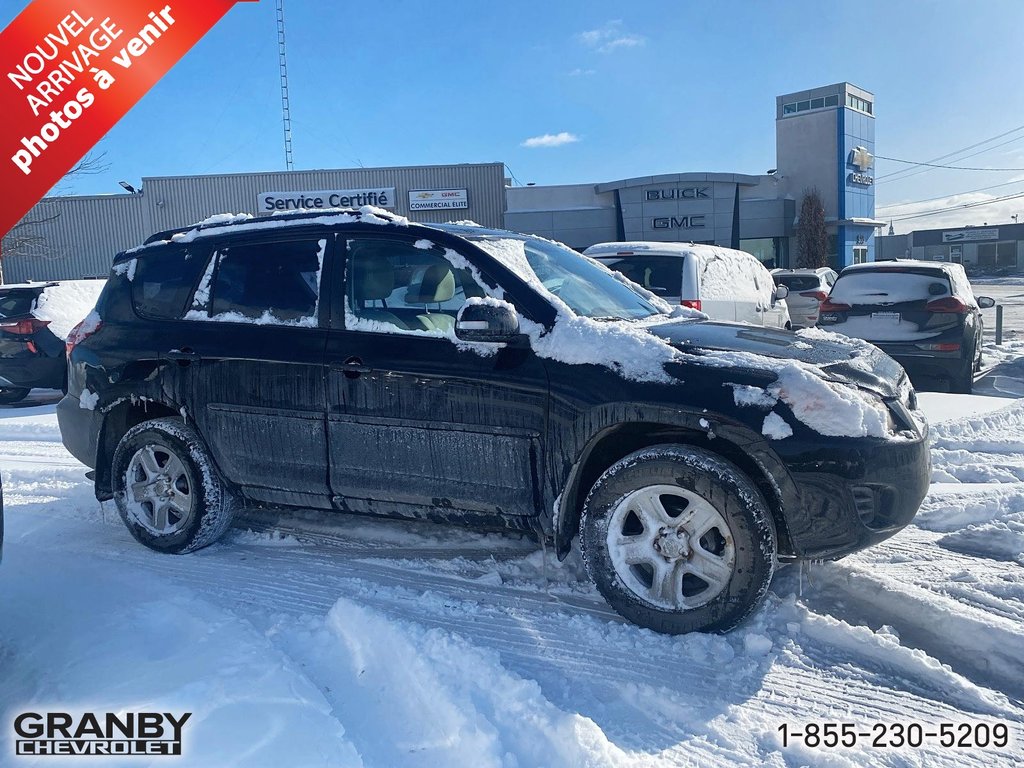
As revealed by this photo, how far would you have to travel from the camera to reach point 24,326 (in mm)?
9742

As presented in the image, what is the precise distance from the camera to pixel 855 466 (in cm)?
306

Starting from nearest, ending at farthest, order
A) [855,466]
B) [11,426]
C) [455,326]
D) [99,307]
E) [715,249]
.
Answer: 1. [855,466]
2. [455,326]
3. [99,307]
4. [11,426]
5. [715,249]

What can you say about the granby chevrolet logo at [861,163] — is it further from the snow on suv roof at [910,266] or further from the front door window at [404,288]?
the front door window at [404,288]

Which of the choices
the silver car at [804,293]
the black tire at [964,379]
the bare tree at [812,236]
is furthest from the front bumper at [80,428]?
the bare tree at [812,236]

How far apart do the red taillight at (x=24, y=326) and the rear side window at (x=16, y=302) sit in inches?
7.4

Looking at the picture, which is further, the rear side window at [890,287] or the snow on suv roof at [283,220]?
the rear side window at [890,287]

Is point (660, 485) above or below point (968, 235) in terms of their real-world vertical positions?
below

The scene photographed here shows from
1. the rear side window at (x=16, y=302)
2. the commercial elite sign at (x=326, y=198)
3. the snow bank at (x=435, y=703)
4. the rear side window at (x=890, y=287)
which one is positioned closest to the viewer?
the snow bank at (x=435, y=703)

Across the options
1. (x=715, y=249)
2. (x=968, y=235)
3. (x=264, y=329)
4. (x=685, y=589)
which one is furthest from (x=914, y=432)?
(x=968, y=235)

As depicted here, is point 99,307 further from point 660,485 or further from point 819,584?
point 819,584

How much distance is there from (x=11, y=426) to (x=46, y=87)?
426 centimetres

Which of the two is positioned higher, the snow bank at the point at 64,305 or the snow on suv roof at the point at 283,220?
the snow on suv roof at the point at 283,220

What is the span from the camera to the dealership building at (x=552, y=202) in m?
31.1

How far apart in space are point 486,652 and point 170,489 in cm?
229
